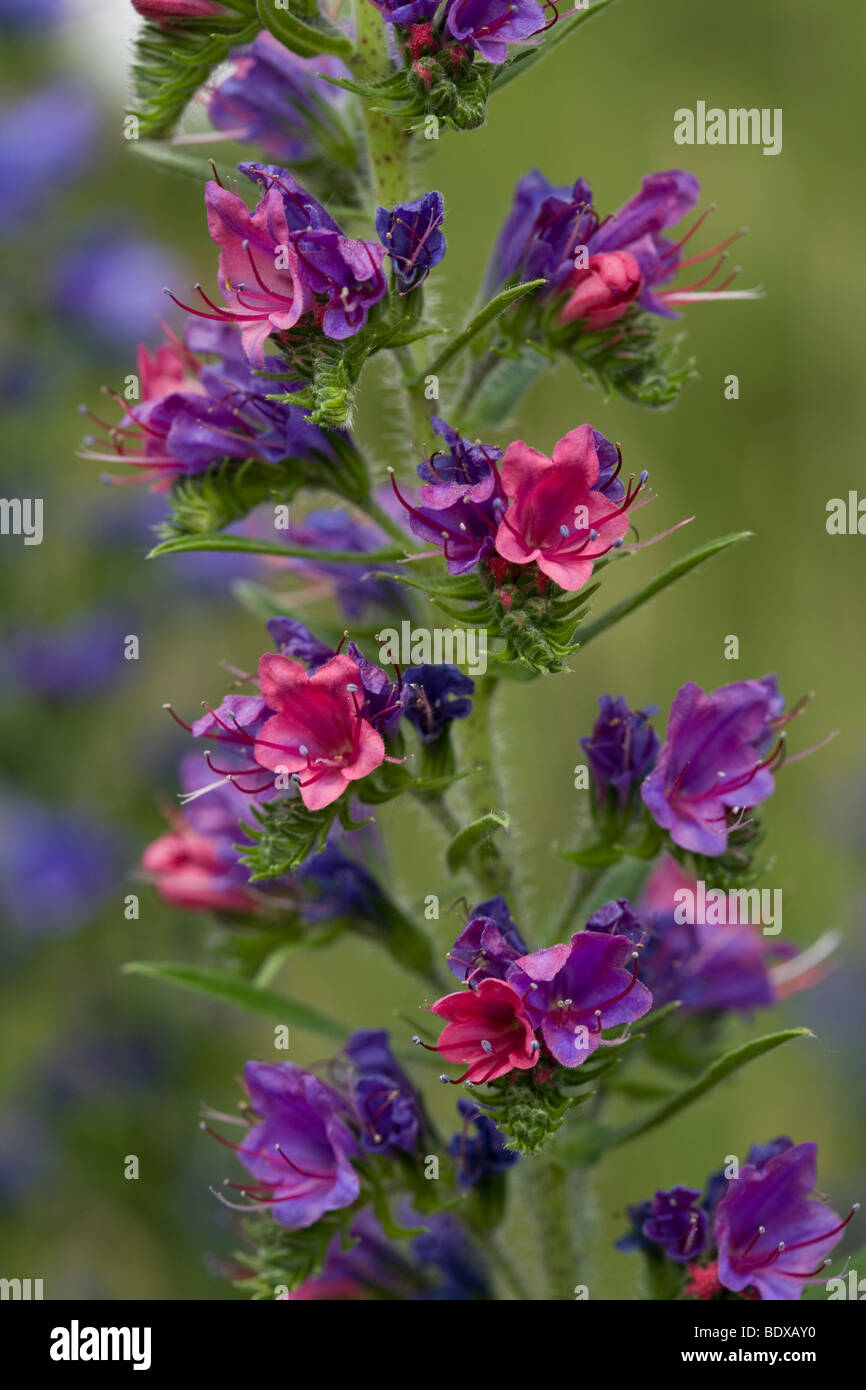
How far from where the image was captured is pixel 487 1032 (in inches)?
83.7

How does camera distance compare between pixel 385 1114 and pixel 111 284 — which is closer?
pixel 385 1114

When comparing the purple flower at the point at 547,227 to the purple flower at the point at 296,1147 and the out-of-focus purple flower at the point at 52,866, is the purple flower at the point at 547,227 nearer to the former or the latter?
the purple flower at the point at 296,1147

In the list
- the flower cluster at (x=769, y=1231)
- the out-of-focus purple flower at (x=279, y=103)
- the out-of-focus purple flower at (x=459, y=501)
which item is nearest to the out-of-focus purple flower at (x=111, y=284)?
the out-of-focus purple flower at (x=279, y=103)

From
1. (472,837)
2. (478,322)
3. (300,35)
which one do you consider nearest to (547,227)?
(478,322)

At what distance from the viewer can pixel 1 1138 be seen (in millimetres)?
4789

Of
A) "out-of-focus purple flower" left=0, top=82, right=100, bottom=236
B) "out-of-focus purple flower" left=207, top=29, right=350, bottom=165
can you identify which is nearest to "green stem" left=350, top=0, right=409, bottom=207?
"out-of-focus purple flower" left=207, top=29, right=350, bottom=165

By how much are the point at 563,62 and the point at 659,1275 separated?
5.29 meters

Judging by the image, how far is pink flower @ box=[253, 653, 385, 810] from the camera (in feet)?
7.16

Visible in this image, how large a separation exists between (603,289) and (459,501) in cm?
51

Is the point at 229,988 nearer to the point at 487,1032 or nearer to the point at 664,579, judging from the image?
the point at 487,1032

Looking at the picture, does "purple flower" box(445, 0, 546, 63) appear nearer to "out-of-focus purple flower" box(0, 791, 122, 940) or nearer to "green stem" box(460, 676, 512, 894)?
"green stem" box(460, 676, 512, 894)

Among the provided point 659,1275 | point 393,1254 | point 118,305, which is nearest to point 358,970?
point 118,305

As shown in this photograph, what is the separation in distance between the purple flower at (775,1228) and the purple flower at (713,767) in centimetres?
50
